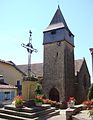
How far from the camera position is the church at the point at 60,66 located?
105 feet

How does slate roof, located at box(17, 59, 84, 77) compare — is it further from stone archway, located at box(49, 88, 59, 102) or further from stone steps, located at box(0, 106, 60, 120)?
stone steps, located at box(0, 106, 60, 120)

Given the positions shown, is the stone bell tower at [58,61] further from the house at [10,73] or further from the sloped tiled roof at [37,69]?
the sloped tiled roof at [37,69]

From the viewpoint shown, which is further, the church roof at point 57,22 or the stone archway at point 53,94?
the church roof at point 57,22

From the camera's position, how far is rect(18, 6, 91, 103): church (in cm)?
3212

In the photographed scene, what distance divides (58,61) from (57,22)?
7042 millimetres

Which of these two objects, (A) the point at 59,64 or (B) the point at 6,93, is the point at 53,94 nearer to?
(A) the point at 59,64

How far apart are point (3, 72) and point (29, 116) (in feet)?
61.4

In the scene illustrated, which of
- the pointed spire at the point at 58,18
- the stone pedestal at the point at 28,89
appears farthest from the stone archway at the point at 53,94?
the stone pedestal at the point at 28,89

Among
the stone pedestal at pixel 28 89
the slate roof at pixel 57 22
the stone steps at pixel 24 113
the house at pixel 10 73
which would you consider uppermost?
the slate roof at pixel 57 22

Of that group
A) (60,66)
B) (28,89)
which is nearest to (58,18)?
(60,66)

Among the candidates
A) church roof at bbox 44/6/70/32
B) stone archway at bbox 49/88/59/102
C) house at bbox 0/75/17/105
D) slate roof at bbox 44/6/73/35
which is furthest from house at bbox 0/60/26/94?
church roof at bbox 44/6/70/32

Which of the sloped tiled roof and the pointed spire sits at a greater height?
the pointed spire

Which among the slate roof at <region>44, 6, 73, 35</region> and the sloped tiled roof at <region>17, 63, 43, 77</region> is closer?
the slate roof at <region>44, 6, 73, 35</region>

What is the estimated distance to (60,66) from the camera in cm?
3250
